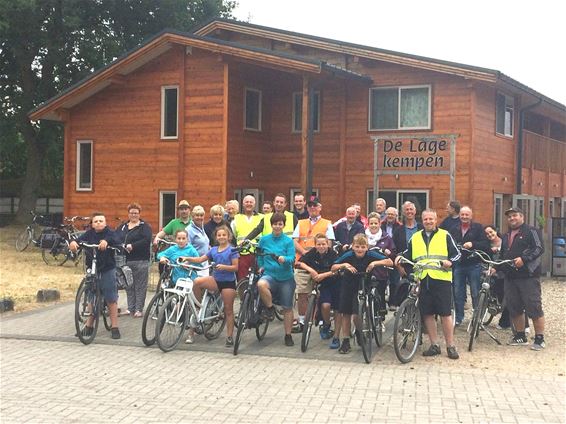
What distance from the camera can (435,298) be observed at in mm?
8906

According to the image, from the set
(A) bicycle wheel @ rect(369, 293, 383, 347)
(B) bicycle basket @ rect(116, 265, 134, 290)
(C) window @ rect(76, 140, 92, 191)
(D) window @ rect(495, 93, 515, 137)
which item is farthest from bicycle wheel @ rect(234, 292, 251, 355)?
(C) window @ rect(76, 140, 92, 191)

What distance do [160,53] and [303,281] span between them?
13.3 m

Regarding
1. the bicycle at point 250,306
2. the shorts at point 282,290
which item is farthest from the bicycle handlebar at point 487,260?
the bicycle at point 250,306

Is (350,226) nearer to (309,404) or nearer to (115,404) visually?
(309,404)

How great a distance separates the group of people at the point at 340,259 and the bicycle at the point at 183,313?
8.4 inches

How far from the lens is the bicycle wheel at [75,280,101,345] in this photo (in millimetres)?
9617

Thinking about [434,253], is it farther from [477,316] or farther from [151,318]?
[151,318]

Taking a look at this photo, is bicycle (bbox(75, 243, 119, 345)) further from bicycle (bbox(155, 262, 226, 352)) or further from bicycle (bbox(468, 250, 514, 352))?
bicycle (bbox(468, 250, 514, 352))

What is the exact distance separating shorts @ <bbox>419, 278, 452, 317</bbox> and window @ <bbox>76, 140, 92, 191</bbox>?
16174 millimetres

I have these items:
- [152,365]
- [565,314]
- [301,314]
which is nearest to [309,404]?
Result: [152,365]

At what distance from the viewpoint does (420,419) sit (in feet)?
20.5

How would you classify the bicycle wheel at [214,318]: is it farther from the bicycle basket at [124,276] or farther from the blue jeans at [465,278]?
the blue jeans at [465,278]

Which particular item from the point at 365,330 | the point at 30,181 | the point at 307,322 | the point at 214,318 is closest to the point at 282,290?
the point at 307,322

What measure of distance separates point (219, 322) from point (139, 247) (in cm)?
206
